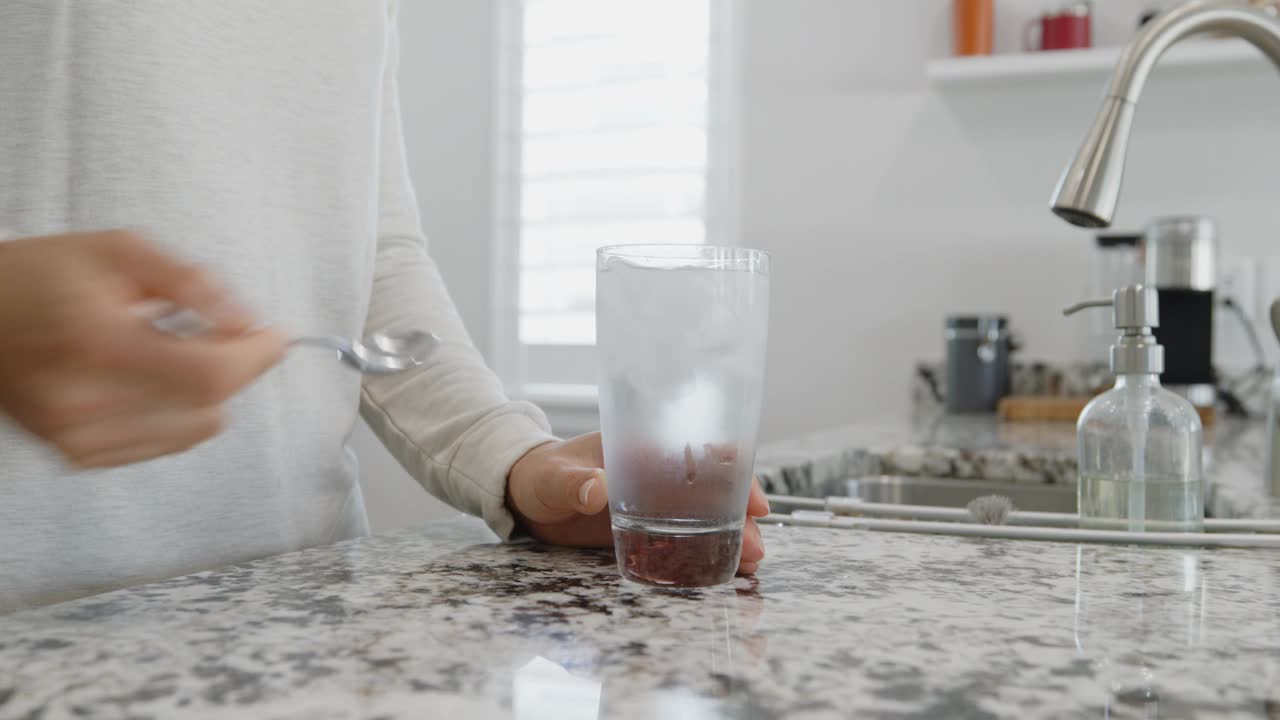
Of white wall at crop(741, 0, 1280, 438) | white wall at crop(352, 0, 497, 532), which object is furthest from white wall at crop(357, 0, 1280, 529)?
white wall at crop(352, 0, 497, 532)

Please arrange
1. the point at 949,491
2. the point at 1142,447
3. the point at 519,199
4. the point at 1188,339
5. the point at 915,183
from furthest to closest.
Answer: the point at 519,199
the point at 915,183
the point at 1188,339
the point at 949,491
the point at 1142,447

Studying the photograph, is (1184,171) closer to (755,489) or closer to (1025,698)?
(755,489)

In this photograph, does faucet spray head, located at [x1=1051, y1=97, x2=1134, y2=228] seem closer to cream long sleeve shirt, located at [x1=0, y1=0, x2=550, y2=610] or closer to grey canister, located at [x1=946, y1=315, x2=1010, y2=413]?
cream long sleeve shirt, located at [x1=0, y1=0, x2=550, y2=610]

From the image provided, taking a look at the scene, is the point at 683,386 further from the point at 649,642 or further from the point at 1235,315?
the point at 1235,315

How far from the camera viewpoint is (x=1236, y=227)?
2547mm

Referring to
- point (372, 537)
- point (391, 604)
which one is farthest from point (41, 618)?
point (372, 537)

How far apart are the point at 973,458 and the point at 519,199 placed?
211 cm

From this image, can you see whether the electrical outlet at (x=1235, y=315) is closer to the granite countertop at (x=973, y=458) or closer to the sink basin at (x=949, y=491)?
the granite countertop at (x=973, y=458)

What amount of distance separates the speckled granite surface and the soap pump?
132mm

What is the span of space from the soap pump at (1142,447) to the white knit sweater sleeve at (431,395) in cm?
41

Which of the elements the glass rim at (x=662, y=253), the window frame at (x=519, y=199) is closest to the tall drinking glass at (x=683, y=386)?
the glass rim at (x=662, y=253)

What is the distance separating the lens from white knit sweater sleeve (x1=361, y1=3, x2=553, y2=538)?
0.75 metres

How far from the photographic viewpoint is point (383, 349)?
0.66 m

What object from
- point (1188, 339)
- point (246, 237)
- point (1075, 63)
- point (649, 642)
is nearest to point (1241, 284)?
point (1188, 339)
